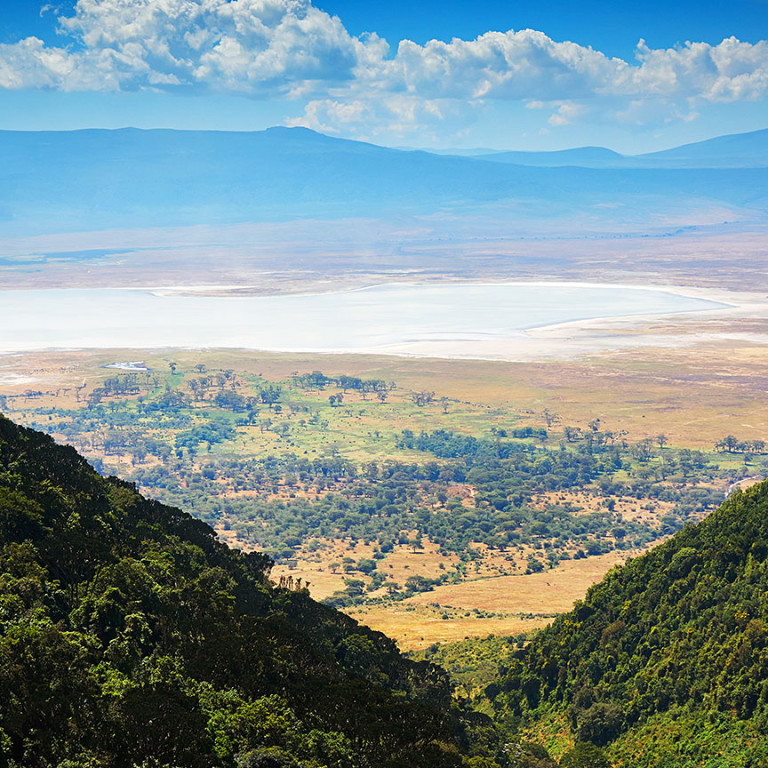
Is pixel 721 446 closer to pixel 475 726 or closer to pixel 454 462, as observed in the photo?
pixel 454 462

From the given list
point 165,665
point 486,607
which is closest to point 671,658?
point 165,665

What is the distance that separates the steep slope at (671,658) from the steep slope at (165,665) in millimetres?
6828

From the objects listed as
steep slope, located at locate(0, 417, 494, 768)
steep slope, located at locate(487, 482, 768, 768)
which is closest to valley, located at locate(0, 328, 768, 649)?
steep slope, located at locate(487, 482, 768, 768)

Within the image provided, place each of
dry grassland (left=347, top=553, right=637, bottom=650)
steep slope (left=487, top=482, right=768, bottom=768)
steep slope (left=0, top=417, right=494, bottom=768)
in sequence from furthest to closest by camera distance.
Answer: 1. dry grassland (left=347, top=553, right=637, bottom=650)
2. steep slope (left=487, top=482, right=768, bottom=768)
3. steep slope (left=0, top=417, right=494, bottom=768)

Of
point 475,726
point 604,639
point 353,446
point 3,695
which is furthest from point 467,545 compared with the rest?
point 3,695

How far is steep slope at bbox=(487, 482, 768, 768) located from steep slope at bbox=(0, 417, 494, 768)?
6828mm

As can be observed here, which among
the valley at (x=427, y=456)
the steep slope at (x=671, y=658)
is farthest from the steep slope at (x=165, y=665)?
the valley at (x=427, y=456)

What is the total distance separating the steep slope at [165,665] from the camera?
2414 cm

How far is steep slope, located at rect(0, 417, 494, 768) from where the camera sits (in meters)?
24.1

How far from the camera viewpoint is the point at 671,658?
43.8 m

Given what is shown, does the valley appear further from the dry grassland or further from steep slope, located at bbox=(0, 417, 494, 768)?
steep slope, located at bbox=(0, 417, 494, 768)

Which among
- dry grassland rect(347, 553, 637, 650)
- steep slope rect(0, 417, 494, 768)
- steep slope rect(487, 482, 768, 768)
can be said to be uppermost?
steep slope rect(0, 417, 494, 768)

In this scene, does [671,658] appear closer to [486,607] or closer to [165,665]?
[165,665]

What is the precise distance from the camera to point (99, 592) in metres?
32.9
